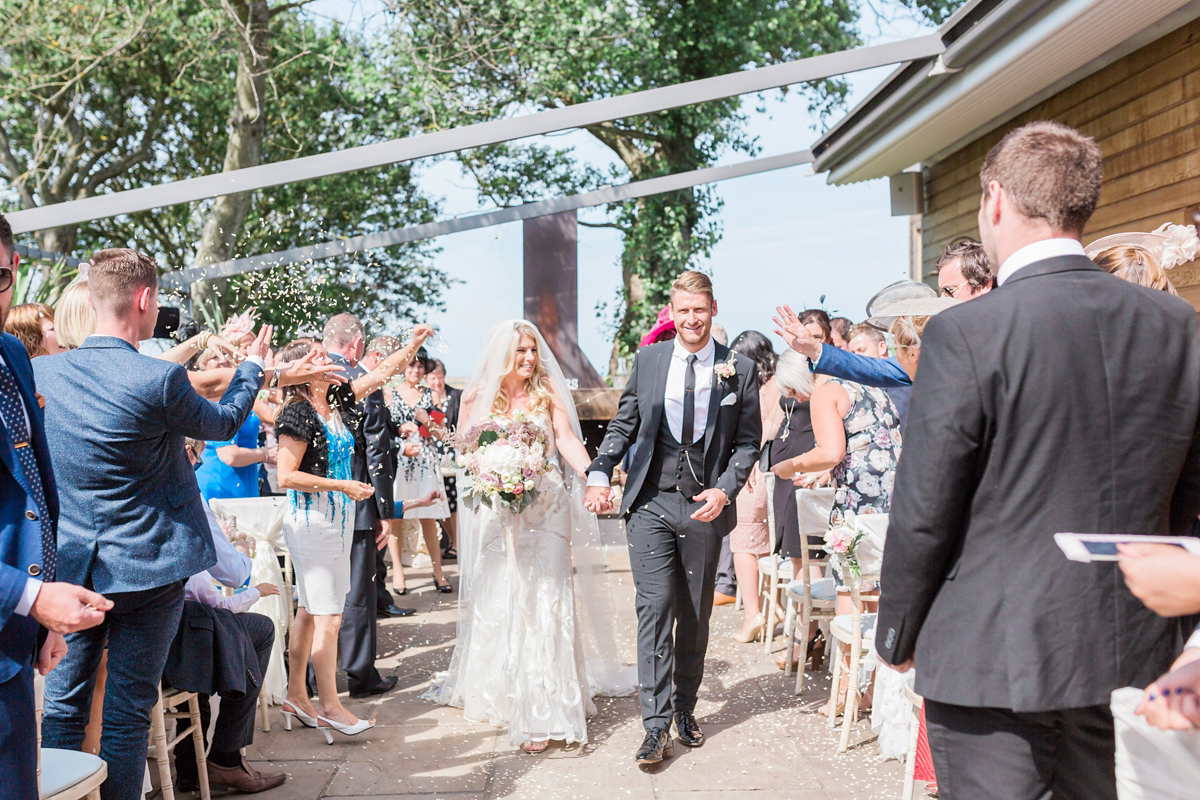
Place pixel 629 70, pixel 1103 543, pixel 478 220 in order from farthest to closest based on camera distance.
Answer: pixel 629 70, pixel 478 220, pixel 1103 543

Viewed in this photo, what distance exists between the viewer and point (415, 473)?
28.0 ft

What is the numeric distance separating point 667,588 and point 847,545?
0.85 meters

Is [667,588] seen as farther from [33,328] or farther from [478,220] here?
[478,220]

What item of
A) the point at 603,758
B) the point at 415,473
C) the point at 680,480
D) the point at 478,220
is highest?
the point at 478,220

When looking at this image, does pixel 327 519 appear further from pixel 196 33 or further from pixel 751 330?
pixel 196 33

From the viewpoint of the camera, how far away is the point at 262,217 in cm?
1587

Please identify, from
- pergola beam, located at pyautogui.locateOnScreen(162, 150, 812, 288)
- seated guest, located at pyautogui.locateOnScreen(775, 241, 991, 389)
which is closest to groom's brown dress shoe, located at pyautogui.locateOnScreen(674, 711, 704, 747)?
seated guest, located at pyautogui.locateOnScreen(775, 241, 991, 389)

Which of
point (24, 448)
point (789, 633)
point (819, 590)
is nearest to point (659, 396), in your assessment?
point (819, 590)

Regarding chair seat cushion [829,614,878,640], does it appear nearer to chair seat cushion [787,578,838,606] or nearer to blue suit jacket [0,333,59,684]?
chair seat cushion [787,578,838,606]

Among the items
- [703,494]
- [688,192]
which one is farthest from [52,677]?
[688,192]

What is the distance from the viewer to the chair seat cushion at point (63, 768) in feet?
8.53

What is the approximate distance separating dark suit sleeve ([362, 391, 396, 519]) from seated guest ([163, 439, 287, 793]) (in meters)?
2.14

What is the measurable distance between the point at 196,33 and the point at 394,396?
8.90m

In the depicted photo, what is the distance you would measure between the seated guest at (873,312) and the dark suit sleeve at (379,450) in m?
3.74
